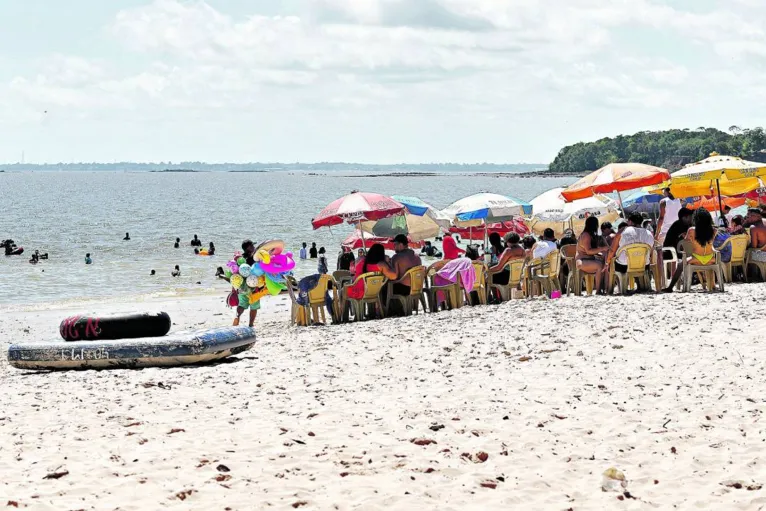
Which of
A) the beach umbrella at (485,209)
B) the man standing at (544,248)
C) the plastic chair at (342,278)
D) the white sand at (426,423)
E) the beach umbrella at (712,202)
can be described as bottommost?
the white sand at (426,423)

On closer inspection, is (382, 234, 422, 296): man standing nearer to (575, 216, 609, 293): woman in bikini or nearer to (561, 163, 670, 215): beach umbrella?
(575, 216, 609, 293): woman in bikini

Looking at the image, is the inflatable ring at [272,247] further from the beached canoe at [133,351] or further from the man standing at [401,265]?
the beached canoe at [133,351]

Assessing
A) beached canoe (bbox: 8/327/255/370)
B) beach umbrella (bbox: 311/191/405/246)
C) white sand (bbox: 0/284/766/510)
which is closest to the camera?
white sand (bbox: 0/284/766/510)

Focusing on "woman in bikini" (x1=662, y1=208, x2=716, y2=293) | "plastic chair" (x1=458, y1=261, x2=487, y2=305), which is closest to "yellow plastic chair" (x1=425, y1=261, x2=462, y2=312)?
"plastic chair" (x1=458, y1=261, x2=487, y2=305)

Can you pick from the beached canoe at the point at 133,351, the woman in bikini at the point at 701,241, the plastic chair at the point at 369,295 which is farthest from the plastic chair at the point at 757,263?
the beached canoe at the point at 133,351

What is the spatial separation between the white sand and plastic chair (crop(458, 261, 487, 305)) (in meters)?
3.16

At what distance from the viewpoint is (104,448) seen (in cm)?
678

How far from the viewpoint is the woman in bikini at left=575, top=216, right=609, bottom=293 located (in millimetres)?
13781

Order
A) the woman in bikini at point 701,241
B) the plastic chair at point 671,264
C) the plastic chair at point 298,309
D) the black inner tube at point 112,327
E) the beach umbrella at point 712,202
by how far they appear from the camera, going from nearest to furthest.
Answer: the black inner tube at point 112,327
the woman in bikini at point 701,241
the plastic chair at point 671,264
the plastic chair at point 298,309
the beach umbrella at point 712,202

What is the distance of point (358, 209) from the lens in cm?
1462

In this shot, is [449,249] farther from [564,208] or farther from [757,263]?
[757,263]

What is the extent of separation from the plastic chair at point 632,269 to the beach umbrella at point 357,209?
345 centimetres

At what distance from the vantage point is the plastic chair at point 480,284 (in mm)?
14211

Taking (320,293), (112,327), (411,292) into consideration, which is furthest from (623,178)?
(112,327)
